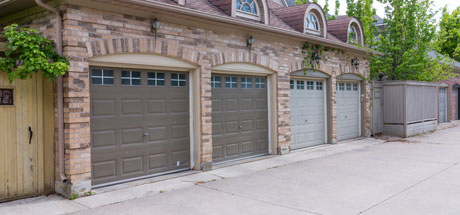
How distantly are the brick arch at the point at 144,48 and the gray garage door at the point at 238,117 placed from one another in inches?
41.5

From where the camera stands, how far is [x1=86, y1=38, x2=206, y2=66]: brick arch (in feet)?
21.2

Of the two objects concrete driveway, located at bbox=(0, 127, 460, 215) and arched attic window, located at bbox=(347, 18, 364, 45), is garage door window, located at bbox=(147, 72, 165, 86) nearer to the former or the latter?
concrete driveway, located at bbox=(0, 127, 460, 215)

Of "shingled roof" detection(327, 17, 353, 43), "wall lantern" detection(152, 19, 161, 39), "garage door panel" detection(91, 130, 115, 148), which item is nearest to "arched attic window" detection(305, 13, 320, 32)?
"shingled roof" detection(327, 17, 353, 43)

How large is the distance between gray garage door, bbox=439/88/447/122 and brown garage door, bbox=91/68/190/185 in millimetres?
18907

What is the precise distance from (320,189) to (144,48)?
4.03 meters

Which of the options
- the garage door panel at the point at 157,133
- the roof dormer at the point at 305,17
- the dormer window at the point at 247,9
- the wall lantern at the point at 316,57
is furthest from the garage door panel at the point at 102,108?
the wall lantern at the point at 316,57

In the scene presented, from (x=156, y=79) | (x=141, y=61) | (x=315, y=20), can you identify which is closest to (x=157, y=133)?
(x=156, y=79)

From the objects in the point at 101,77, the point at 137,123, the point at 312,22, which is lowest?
the point at 137,123

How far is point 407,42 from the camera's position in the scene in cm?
1526

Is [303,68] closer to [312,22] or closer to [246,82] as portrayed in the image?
[312,22]

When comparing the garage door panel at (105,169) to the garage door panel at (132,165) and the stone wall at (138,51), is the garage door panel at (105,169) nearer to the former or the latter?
the garage door panel at (132,165)

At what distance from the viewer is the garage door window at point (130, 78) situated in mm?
7082

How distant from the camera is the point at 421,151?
11.1m

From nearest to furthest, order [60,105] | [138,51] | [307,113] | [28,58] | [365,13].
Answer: [28,58], [60,105], [138,51], [307,113], [365,13]
